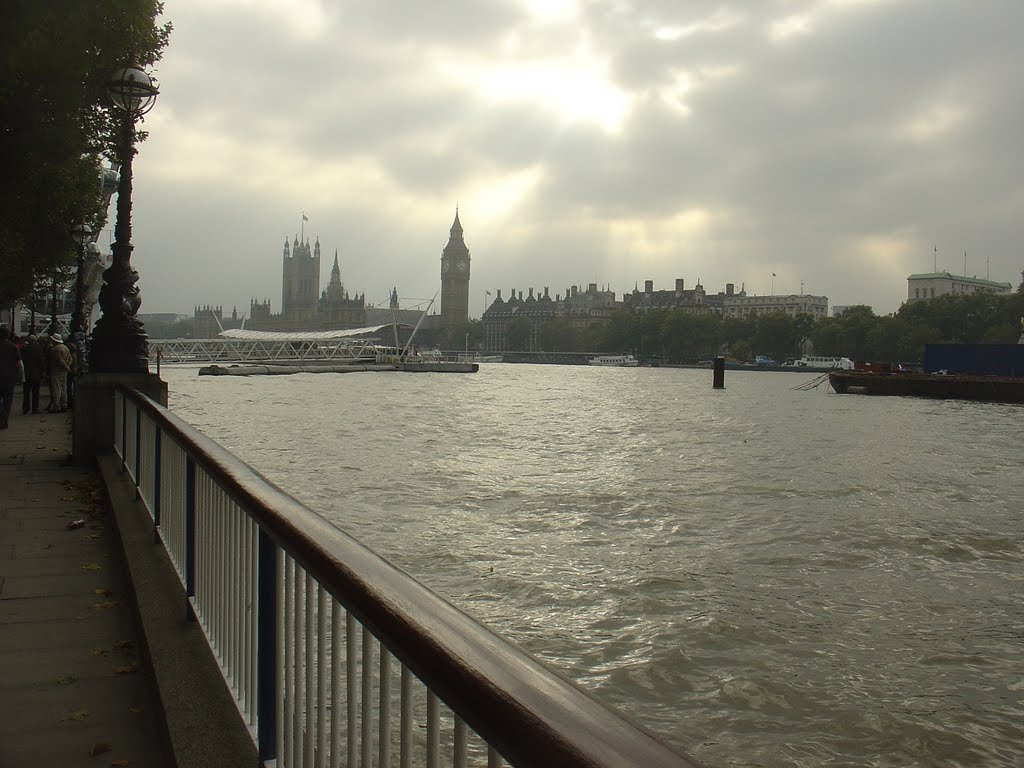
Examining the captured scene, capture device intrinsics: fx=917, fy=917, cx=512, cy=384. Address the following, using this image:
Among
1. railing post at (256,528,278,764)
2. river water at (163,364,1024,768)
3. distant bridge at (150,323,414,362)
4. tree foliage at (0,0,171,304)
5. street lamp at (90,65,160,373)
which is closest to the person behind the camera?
railing post at (256,528,278,764)

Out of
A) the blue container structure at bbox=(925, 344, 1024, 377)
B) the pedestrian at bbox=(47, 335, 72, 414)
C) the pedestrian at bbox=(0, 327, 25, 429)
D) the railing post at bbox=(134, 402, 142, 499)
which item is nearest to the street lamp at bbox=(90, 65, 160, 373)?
the railing post at bbox=(134, 402, 142, 499)

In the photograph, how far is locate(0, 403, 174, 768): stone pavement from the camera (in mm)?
3227

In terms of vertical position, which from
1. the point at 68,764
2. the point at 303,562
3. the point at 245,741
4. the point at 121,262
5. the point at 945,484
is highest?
the point at 121,262

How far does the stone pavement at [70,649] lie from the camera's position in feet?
10.6

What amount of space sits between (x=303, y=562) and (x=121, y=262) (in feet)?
29.1

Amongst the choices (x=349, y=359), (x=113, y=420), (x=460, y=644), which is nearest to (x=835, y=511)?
(x=113, y=420)

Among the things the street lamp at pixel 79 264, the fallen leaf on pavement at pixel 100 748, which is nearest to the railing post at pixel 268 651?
the fallen leaf on pavement at pixel 100 748

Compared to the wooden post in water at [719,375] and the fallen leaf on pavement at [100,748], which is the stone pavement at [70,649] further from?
the wooden post in water at [719,375]

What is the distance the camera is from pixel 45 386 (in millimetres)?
29188

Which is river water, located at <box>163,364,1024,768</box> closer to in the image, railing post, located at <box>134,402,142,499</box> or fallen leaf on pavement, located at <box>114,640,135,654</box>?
fallen leaf on pavement, located at <box>114,640,135,654</box>

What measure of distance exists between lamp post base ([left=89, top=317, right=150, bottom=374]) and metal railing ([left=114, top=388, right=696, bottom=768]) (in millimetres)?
5774

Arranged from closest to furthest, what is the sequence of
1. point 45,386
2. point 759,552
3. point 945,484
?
point 759,552, point 945,484, point 45,386

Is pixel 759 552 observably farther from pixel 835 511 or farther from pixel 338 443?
pixel 338 443

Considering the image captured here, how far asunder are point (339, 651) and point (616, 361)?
16268cm
